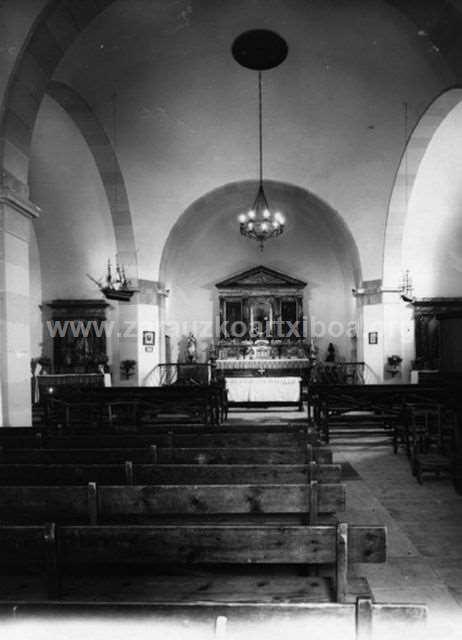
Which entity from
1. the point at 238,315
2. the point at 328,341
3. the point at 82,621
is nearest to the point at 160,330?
the point at 238,315

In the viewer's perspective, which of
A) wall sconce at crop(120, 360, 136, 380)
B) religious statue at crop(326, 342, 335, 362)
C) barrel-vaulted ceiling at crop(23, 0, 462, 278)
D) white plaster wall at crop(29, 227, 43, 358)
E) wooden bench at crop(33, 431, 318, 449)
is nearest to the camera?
wooden bench at crop(33, 431, 318, 449)

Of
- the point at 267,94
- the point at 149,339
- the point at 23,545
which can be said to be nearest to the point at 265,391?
the point at 149,339

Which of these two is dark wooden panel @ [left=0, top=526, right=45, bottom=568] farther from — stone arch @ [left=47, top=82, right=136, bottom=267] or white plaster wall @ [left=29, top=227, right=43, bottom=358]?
white plaster wall @ [left=29, top=227, right=43, bottom=358]

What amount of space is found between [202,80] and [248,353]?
329 inches

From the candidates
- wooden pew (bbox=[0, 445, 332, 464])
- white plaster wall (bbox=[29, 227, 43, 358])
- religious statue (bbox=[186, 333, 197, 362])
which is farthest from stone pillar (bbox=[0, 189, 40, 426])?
religious statue (bbox=[186, 333, 197, 362])

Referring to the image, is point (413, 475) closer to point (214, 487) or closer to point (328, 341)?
point (214, 487)

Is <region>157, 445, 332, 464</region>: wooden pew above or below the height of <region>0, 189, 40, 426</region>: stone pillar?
below

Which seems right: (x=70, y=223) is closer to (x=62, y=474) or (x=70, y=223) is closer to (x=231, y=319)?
(x=231, y=319)

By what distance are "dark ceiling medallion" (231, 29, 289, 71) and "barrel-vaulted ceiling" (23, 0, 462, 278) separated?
0.57 feet

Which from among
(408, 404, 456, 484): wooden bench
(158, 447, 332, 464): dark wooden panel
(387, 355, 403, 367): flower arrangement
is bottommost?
(408, 404, 456, 484): wooden bench

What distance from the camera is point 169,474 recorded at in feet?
10.4

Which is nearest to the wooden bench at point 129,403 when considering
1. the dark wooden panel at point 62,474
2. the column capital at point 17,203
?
the column capital at point 17,203

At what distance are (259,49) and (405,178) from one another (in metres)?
5.10

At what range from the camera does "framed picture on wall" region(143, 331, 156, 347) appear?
13.9 meters
